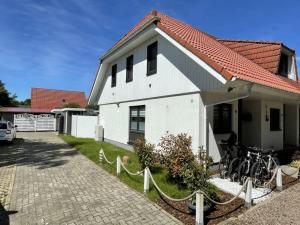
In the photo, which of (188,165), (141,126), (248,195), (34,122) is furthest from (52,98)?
(248,195)

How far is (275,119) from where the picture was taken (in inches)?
491

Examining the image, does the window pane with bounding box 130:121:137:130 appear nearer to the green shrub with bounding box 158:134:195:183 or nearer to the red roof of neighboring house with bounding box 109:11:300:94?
the red roof of neighboring house with bounding box 109:11:300:94

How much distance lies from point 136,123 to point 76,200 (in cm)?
732

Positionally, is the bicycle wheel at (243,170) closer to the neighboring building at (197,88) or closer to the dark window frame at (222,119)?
the neighboring building at (197,88)

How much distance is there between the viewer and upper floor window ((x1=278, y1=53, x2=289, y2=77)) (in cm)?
1302

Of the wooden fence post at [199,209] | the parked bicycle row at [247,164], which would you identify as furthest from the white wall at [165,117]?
the wooden fence post at [199,209]

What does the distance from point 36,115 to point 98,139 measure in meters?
16.5

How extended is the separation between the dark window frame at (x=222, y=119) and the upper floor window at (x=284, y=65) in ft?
18.0

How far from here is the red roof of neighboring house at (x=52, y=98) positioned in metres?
39.4

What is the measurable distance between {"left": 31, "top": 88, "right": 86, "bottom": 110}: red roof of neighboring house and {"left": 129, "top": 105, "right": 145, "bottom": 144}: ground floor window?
96.3ft

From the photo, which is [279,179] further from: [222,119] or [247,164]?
[222,119]

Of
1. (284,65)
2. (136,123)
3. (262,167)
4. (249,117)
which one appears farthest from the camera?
(284,65)

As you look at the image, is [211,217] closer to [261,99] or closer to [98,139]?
[261,99]

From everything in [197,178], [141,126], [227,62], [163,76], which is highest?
[227,62]
